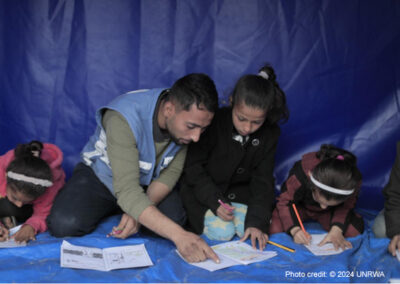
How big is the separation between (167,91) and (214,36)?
2.46 feet

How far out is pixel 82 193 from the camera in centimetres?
226

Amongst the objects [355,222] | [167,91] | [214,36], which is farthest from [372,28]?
[167,91]

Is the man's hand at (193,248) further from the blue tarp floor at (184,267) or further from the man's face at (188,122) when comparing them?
the man's face at (188,122)

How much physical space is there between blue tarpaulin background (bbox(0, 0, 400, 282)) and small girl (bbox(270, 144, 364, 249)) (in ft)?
1.84

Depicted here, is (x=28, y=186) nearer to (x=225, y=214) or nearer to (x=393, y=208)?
(x=225, y=214)

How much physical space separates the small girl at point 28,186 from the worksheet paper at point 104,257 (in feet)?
1.02

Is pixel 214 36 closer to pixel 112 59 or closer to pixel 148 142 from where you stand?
pixel 112 59

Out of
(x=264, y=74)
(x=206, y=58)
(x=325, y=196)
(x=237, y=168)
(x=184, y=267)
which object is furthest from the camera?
(x=206, y=58)

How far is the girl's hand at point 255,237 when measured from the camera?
2.11 meters

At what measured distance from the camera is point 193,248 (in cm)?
183

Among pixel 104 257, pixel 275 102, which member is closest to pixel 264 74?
pixel 275 102

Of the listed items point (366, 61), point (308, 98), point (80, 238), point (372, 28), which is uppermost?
point (372, 28)

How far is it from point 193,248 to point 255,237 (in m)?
0.44

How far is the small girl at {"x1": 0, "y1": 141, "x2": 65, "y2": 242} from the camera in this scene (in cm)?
207
